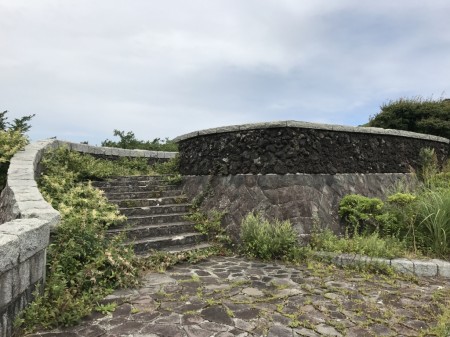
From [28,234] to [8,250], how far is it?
363 mm

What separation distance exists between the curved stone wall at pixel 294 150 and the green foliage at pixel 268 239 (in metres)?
1.29

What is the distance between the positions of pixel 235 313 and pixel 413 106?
1323 centimetres

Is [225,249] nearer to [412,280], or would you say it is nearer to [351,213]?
[351,213]

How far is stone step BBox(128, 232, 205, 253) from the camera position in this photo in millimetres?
6005

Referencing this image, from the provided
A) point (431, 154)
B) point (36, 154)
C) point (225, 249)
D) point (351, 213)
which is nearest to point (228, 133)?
point (225, 249)

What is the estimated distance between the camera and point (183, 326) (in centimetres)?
353

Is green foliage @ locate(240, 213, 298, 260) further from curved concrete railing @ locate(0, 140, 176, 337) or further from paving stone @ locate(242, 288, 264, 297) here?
curved concrete railing @ locate(0, 140, 176, 337)

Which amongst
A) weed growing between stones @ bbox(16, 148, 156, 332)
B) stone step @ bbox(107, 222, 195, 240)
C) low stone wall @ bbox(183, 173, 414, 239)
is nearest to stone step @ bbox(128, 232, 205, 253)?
stone step @ bbox(107, 222, 195, 240)

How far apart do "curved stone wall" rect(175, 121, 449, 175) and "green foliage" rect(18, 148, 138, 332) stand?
275cm

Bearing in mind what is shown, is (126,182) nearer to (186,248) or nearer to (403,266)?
(186,248)

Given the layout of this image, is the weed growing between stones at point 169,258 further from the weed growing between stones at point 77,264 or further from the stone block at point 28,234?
the stone block at point 28,234

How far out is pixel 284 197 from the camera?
269 inches

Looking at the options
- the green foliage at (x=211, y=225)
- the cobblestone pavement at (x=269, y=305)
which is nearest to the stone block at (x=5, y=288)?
the cobblestone pavement at (x=269, y=305)

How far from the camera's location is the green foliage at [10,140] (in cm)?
728
